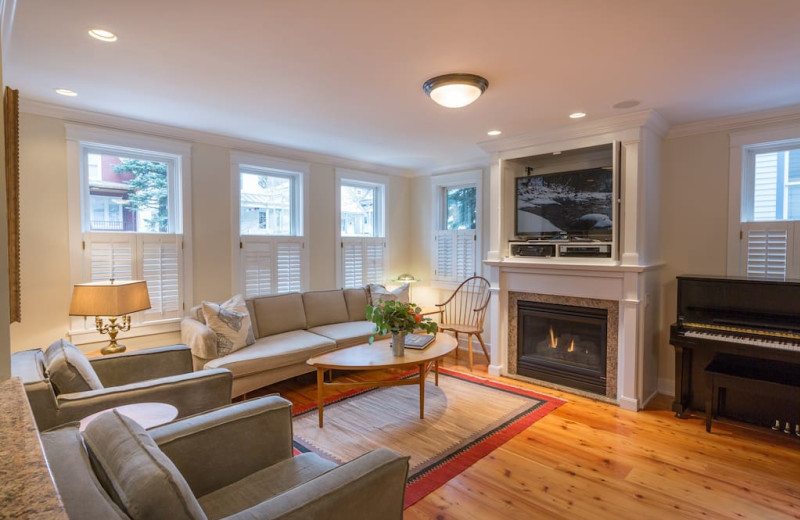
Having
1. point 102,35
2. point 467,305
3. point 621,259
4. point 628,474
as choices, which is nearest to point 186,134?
point 102,35

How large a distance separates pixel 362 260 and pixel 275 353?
2083 millimetres

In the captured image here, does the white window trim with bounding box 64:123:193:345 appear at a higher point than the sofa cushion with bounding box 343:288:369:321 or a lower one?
higher

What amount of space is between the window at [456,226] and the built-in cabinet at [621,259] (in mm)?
1002

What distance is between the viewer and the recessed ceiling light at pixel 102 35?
6.59 ft

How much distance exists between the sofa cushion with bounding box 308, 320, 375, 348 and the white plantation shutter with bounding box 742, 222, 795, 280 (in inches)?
131

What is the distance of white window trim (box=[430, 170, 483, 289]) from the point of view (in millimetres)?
5078

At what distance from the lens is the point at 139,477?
1.05m

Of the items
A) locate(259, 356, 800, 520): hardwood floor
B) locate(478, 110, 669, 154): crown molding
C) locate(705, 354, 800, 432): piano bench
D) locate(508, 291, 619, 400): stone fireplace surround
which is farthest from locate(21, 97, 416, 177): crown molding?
locate(705, 354, 800, 432): piano bench

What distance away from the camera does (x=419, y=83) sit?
8.68 feet

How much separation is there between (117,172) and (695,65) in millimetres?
4405

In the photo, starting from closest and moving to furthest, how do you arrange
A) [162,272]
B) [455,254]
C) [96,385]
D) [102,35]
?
[102,35] → [96,385] → [162,272] → [455,254]

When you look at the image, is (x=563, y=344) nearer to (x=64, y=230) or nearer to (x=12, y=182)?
(x=12, y=182)

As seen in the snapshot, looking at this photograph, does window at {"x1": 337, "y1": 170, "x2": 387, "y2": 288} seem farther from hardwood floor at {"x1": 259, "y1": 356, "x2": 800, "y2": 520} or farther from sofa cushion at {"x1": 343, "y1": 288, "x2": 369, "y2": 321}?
hardwood floor at {"x1": 259, "y1": 356, "x2": 800, "y2": 520}

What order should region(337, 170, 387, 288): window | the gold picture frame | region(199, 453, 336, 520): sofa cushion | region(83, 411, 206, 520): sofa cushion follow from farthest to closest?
region(337, 170, 387, 288): window
the gold picture frame
region(199, 453, 336, 520): sofa cushion
region(83, 411, 206, 520): sofa cushion
